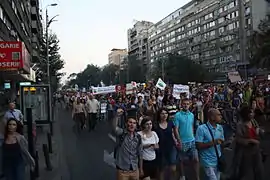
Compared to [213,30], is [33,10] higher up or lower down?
lower down

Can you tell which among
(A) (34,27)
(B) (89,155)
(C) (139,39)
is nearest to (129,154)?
(B) (89,155)

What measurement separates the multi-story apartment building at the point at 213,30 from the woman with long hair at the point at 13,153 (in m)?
74.4

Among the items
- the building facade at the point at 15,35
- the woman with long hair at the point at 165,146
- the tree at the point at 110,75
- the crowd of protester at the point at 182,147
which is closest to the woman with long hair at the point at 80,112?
the building facade at the point at 15,35

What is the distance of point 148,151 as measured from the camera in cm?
672

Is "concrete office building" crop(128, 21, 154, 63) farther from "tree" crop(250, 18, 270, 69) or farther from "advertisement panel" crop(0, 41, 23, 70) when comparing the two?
"advertisement panel" crop(0, 41, 23, 70)

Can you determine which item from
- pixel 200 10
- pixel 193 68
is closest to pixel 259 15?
pixel 193 68

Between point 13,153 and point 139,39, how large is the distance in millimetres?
176063

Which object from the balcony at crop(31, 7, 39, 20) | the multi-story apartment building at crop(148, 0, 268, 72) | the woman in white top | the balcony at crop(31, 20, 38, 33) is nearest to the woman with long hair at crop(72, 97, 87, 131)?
the woman in white top

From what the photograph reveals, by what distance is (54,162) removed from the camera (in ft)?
37.6

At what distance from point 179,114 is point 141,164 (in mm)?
2119

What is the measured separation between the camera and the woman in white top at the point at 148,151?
670 centimetres

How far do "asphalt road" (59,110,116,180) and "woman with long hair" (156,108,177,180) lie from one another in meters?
1.65

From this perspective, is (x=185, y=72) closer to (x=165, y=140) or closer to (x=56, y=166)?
(x=56, y=166)

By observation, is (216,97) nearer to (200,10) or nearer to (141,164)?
(141,164)
